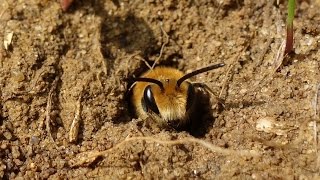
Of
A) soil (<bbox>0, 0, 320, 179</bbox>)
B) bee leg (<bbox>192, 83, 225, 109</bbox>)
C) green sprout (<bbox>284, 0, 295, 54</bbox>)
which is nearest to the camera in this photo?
soil (<bbox>0, 0, 320, 179</bbox>)

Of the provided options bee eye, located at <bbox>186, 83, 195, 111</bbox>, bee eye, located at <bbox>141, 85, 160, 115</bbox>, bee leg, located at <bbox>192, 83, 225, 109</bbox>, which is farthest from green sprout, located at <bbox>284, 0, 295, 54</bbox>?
bee eye, located at <bbox>141, 85, 160, 115</bbox>

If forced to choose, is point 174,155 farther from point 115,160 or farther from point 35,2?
point 35,2

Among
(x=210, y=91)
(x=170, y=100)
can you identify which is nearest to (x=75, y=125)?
(x=170, y=100)

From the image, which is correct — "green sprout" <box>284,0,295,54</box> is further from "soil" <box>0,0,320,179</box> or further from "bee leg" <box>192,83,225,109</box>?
"bee leg" <box>192,83,225,109</box>

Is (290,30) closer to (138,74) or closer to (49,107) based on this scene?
(138,74)

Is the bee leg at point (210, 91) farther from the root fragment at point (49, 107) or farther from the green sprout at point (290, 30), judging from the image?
the root fragment at point (49, 107)

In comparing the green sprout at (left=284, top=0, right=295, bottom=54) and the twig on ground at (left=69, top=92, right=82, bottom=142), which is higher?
the green sprout at (left=284, top=0, right=295, bottom=54)


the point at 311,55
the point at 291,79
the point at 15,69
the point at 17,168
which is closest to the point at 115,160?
the point at 17,168

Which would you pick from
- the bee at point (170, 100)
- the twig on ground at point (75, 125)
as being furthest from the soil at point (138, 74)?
the bee at point (170, 100)
